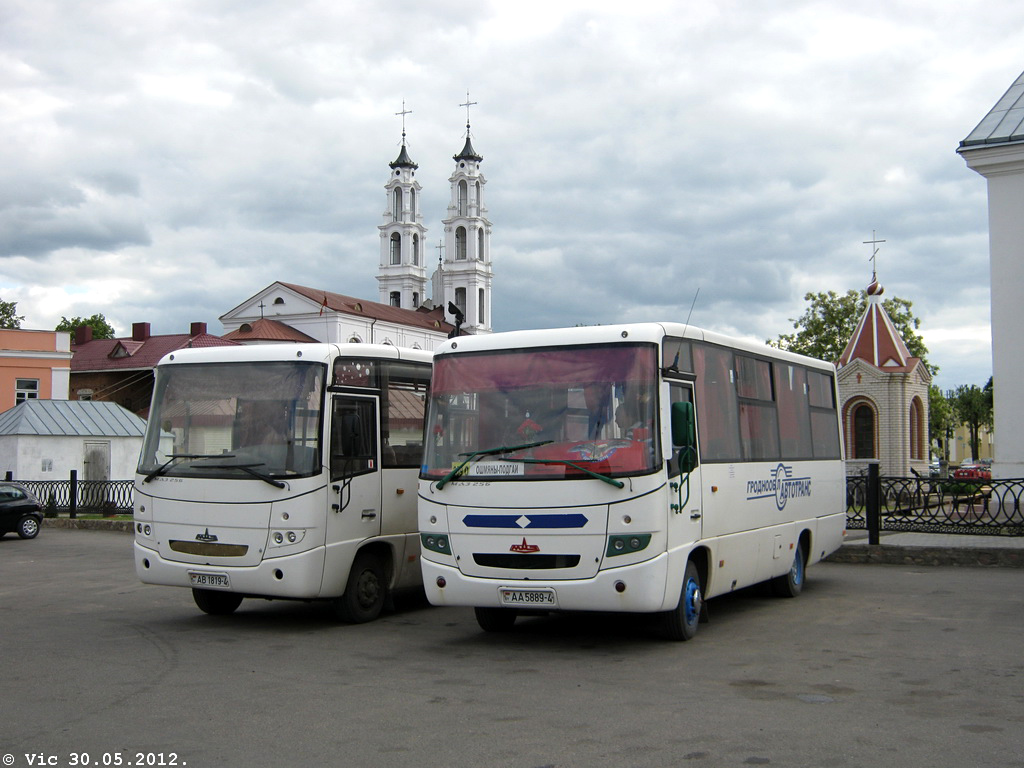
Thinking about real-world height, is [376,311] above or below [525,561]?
above

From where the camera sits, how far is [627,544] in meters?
9.09

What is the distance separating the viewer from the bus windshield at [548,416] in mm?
9281

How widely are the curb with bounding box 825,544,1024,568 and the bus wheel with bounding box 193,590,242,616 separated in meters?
9.16

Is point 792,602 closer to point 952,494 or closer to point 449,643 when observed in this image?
point 449,643

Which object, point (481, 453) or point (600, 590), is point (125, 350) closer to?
point (481, 453)

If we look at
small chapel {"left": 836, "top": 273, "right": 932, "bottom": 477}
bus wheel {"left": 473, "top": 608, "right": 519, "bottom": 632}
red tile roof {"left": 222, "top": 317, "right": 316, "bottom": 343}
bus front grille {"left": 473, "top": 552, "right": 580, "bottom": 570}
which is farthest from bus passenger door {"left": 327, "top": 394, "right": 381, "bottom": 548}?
red tile roof {"left": 222, "top": 317, "right": 316, "bottom": 343}

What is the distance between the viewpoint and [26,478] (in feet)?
117

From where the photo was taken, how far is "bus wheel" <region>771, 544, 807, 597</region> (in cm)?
1322

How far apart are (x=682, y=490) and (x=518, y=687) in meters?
2.55

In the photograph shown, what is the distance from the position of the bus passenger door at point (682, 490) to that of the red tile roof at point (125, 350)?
249 ft

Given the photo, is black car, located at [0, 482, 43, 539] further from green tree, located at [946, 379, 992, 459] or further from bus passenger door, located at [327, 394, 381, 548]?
green tree, located at [946, 379, 992, 459]

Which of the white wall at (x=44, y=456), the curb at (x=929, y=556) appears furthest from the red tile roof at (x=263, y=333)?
the curb at (x=929, y=556)

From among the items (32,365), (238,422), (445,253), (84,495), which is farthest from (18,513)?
(445,253)

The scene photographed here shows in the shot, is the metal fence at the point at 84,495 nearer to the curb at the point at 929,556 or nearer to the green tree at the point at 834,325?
the curb at the point at 929,556
